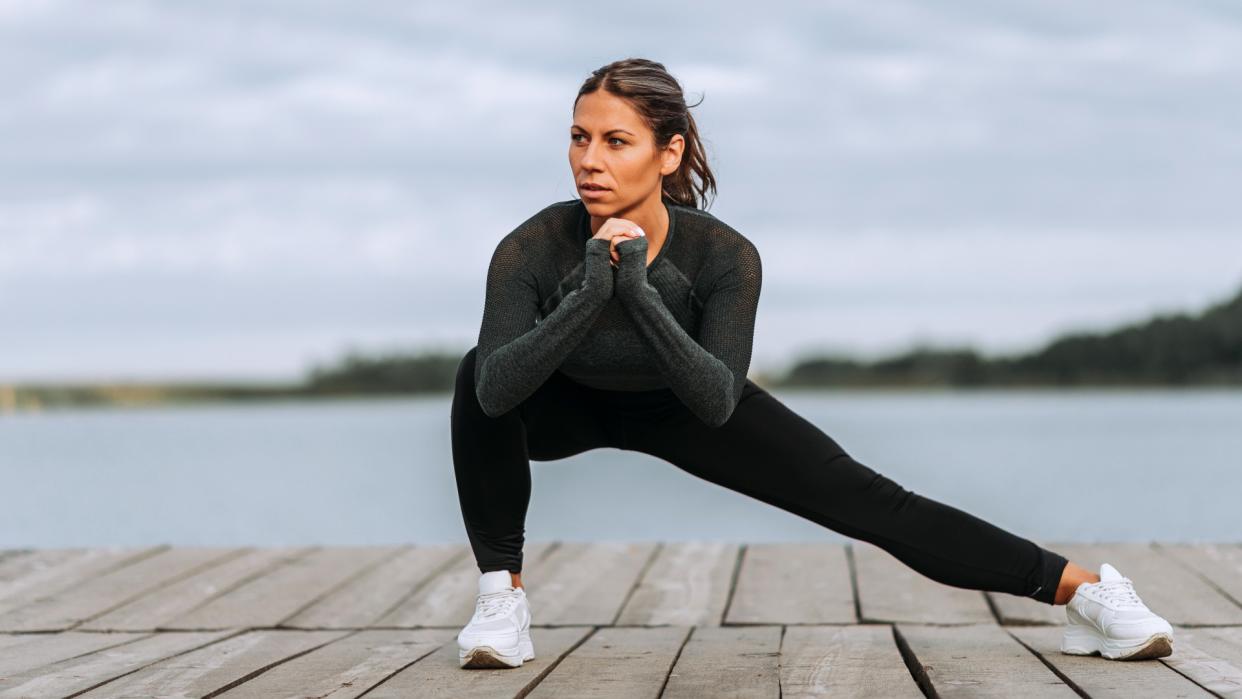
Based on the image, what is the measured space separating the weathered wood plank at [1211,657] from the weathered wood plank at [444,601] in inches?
59.9

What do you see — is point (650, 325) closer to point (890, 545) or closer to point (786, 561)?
point (890, 545)

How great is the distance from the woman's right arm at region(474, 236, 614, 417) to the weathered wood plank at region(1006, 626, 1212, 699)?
3.72 feet

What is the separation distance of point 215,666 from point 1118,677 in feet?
5.94

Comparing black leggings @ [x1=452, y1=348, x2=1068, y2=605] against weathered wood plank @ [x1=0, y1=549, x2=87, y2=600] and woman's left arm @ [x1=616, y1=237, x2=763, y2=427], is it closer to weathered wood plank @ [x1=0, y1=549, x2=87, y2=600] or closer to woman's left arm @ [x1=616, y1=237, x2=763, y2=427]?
woman's left arm @ [x1=616, y1=237, x2=763, y2=427]

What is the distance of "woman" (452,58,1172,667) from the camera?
2.54 metres

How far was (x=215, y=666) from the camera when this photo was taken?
275 cm

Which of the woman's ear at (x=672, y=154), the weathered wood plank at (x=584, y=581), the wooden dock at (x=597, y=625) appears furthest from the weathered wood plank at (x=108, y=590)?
the woman's ear at (x=672, y=154)

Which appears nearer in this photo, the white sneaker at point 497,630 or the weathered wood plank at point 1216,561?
the white sneaker at point 497,630

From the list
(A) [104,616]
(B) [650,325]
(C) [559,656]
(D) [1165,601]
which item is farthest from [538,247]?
(D) [1165,601]

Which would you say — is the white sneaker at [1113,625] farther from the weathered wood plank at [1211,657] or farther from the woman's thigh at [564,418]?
the woman's thigh at [564,418]

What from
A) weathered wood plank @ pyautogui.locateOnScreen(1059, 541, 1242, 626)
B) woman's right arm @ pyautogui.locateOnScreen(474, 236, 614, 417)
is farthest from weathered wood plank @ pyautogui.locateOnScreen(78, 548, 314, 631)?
→ weathered wood plank @ pyautogui.locateOnScreen(1059, 541, 1242, 626)

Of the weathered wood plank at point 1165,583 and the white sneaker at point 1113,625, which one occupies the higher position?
the white sneaker at point 1113,625

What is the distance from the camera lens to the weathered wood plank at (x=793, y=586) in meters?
3.38

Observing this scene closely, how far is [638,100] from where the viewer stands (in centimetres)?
259
